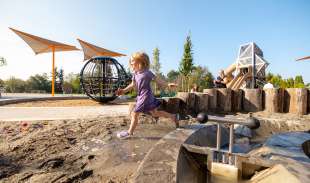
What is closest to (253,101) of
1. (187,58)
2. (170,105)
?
(170,105)

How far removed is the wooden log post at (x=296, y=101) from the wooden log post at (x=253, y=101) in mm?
885

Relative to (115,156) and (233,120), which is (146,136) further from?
(233,120)

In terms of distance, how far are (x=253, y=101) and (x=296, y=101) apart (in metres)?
1.34

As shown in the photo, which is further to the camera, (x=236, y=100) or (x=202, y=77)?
(x=202, y=77)

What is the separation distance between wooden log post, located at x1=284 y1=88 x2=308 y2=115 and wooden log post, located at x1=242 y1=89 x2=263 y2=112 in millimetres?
885

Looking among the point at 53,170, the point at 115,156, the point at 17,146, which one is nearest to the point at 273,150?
the point at 115,156

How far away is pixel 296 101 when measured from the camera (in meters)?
5.18

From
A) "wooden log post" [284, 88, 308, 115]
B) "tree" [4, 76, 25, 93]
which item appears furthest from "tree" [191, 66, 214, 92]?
"tree" [4, 76, 25, 93]

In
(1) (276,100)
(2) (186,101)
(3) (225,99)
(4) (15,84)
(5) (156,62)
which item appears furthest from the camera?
(4) (15,84)

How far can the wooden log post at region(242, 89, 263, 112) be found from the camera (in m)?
5.48

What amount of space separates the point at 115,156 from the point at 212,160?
1147 mm

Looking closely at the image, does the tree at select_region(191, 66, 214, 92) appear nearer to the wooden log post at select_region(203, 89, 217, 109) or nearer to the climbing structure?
the climbing structure

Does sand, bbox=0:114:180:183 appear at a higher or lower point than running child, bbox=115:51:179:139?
lower

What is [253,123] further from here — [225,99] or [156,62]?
[156,62]
